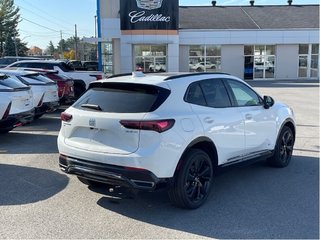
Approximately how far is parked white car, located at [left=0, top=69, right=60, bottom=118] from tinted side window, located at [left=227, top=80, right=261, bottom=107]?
253 inches

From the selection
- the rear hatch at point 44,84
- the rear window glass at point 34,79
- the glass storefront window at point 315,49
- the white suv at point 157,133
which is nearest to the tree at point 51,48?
the glass storefront window at point 315,49

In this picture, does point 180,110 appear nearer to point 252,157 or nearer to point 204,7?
point 252,157

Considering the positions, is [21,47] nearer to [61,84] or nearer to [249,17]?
[249,17]

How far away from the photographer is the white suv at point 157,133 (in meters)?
4.52

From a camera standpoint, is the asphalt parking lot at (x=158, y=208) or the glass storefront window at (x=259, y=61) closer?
the asphalt parking lot at (x=158, y=208)

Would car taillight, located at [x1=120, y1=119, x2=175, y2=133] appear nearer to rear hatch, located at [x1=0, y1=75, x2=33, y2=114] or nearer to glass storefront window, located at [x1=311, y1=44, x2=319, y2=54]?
rear hatch, located at [x1=0, y1=75, x2=33, y2=114]

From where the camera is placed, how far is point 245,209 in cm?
505

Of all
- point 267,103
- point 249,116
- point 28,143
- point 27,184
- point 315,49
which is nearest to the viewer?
point 27,184

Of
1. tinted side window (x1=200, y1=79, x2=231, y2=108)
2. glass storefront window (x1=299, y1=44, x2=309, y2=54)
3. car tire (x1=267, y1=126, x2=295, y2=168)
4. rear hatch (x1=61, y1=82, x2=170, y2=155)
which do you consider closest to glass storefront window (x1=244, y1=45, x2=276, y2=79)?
glass storefront window (x1=299, y1=44, x2=309, y2=54)

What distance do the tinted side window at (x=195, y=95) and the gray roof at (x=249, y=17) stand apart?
29.9 m

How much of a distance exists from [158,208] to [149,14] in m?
27.2

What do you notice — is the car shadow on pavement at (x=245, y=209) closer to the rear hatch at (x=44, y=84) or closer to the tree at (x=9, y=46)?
the rear hatch at (x=44, y=84)

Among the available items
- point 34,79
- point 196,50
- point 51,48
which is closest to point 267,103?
point 34,79

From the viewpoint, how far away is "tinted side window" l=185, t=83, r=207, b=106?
5.14m
